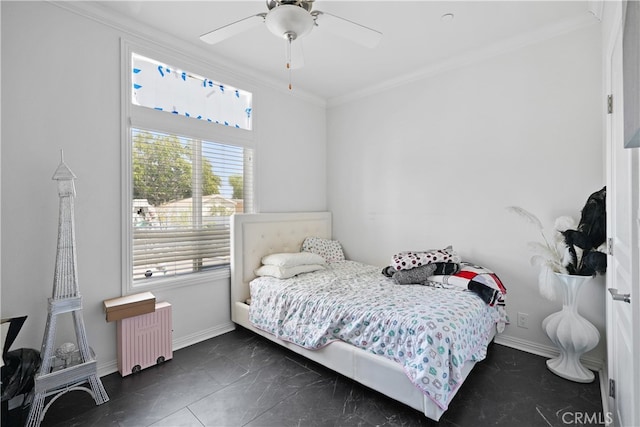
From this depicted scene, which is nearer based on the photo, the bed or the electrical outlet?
the bed

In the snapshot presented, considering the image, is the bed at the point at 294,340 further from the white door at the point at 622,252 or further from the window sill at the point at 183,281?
the white door at the point at 622,252

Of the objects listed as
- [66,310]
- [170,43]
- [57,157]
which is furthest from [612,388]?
[170,43]

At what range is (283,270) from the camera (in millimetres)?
2953

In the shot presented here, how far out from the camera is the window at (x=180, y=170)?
8.36 ft

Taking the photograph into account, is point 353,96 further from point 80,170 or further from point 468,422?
point 468,422

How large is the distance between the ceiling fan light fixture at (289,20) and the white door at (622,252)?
57.4 inches

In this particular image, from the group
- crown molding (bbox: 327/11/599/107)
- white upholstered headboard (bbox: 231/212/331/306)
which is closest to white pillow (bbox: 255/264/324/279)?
white upholstered headboard (bbox: 231/212/331/306)

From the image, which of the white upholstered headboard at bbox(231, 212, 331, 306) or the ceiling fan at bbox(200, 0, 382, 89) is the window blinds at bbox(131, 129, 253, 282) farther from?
→ the ceiling fan at bbox(200, 0, 382, 89)

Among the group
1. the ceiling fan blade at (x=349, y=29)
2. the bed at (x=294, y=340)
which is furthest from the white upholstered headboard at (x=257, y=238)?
the ceiling fan blade at (x=349, y=29)

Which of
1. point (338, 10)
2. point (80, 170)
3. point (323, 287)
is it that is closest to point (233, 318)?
point (323, 287)

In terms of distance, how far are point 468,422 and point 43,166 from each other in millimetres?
3205

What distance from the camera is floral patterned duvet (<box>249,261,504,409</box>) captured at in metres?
1.70

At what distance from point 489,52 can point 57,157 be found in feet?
12.1

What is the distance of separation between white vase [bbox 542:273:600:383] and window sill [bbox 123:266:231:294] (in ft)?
9.48
